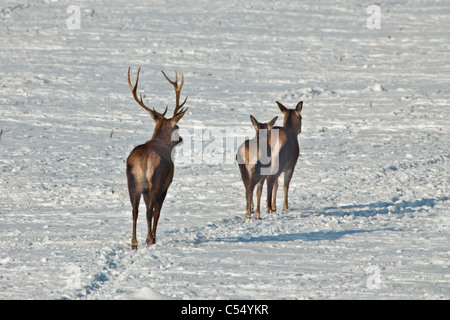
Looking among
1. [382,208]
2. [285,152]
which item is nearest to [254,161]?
[285,152]

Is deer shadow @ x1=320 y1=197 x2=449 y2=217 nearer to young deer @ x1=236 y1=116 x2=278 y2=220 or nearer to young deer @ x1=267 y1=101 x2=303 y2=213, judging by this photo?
young deer @ x1=267 y1=101 x2=303 y2=213

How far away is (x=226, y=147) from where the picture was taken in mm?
14711

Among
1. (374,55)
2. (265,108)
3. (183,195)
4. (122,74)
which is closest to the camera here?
(183,195)

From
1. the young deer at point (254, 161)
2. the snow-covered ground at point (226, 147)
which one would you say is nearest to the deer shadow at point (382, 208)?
the snow-covered ground at point (226, 147)

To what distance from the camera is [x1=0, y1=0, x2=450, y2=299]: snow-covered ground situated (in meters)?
7.05

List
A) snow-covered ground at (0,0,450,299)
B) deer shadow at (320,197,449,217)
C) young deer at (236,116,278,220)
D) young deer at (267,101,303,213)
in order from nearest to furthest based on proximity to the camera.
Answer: snow-covered ground at (0,0,450,299), young deer at (236,116,278,220), young deer at (267,101,303,213), deer shadow at (320,197,449,217)

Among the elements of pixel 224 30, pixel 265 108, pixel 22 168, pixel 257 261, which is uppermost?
pixel 224 30

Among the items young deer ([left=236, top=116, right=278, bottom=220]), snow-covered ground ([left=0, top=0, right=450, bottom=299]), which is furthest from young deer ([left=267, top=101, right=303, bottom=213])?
snow-covered ground ([left=0, top=0, right=450, bottom=299])

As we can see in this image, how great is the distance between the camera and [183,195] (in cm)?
1155

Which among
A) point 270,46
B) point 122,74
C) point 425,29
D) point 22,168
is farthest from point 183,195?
point 425,29

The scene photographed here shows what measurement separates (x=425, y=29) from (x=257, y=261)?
2072 centimetres

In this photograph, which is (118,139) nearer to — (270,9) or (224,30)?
(224,30)

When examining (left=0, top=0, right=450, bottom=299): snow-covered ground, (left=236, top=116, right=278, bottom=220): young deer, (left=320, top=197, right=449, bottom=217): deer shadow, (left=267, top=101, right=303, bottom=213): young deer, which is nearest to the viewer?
(left=0, top=0, right=450, bottom=299): snow-covered ground

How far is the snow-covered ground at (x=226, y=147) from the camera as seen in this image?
7051mm
